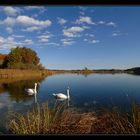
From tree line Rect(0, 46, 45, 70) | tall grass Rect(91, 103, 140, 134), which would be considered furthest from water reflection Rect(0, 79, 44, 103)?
tree line Rect(0, 46, 45, 70)

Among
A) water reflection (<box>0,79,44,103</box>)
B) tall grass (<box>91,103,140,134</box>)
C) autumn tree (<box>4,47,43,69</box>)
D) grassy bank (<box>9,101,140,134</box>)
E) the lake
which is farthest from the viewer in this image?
autumn tree (<box>4,47,43,69</box>)

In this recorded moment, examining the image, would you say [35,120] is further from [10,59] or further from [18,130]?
[10,59]

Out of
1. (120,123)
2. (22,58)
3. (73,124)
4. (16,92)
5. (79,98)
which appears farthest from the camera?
(22,58)

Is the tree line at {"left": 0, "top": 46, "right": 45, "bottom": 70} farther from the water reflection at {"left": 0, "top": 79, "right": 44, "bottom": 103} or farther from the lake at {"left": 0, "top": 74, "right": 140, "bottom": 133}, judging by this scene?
the lake at {"left": 0, "top": 74, "right": 140, "bottom": 133}

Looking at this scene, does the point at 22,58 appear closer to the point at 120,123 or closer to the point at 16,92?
the point at 16,92

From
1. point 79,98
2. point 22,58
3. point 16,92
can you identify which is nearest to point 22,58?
point 22,58

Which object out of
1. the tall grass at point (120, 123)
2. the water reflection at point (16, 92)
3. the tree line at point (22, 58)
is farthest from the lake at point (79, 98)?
the tree line at point (22, 58)

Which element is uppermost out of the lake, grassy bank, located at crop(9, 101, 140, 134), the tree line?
the tree line

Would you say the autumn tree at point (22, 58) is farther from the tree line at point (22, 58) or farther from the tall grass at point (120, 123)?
the tall grass at point (120, 123)

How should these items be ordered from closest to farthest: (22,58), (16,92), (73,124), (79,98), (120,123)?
(120,123) → (73,124) → (79,98) → (16,92) → (22,58)

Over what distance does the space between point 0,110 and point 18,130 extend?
3200 mm

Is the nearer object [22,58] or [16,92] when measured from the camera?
[16,92]

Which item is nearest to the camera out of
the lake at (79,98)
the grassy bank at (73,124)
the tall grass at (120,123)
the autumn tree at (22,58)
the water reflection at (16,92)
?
the tall grass at (120,123)
